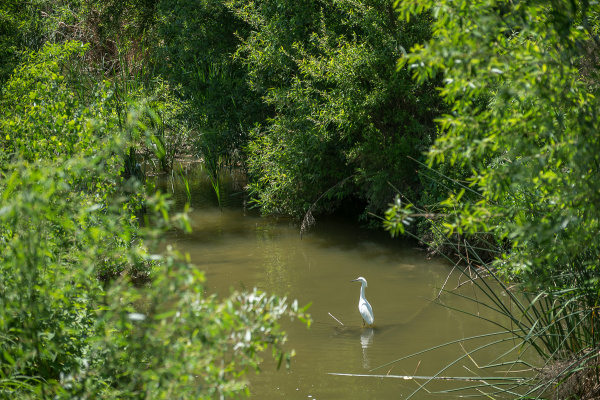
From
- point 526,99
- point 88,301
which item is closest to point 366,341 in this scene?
point 88,301

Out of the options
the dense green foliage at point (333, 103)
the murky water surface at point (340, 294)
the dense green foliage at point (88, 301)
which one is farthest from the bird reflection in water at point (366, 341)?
the dense green foliage at point (333, 103)

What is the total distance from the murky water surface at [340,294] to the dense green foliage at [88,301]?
5.48 ft

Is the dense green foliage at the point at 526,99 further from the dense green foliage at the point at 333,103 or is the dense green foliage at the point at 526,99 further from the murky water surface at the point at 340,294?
the dense green foliage at the point at 333,103

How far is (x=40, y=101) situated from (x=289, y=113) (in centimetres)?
591

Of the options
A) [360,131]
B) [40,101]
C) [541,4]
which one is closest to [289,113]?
[360,131]

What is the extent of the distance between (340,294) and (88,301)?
4.79 metres

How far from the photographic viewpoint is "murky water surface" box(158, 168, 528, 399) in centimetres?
602

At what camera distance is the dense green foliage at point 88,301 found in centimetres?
264

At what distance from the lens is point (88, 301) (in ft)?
12.4

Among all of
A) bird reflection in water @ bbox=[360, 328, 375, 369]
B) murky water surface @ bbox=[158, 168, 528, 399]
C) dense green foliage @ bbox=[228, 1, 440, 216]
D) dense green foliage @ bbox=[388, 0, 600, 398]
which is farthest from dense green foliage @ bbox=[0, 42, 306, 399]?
dense green foliage @ bbox=[228, 1, 440, 216]

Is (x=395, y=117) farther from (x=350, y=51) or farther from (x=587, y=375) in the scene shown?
(x=587, y=375)

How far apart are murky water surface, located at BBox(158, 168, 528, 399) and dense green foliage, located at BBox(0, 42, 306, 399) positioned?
1.67 m

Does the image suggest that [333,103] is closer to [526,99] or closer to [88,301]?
[526,99]

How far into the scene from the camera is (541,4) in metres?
3.35
